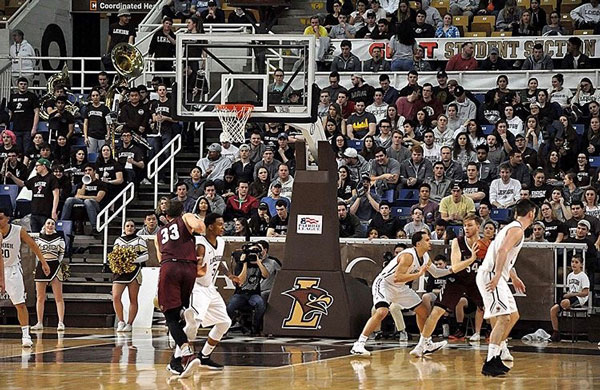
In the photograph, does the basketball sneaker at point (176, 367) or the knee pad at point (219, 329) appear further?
the knee pad at point (219, 329)

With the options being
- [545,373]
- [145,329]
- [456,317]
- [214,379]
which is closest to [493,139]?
[456,317]

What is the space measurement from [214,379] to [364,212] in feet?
27.6

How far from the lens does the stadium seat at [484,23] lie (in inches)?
1034

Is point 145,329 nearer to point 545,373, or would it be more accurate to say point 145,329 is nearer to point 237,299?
point 237,299

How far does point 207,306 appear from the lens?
1329 cm

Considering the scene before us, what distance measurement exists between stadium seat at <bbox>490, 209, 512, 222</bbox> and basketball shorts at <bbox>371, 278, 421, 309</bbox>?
4532mm

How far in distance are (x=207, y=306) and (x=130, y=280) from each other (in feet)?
20.6

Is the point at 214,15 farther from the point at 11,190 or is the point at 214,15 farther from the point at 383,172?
the point at 383,172

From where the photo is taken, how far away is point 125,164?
22.7m

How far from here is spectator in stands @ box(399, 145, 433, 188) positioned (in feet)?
68.4

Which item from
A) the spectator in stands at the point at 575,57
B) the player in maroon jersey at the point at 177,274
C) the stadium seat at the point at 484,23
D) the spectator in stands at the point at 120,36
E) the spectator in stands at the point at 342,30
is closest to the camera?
the player in maroon jersey at the point at 177,274

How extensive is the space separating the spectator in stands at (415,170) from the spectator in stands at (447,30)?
538 cm

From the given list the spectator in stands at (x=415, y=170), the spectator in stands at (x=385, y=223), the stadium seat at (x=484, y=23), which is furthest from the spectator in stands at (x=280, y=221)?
the stadium seat at (x=484, y=23)

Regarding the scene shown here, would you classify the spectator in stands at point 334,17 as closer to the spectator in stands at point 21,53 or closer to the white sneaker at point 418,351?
the spectator in stands at point 21,53
